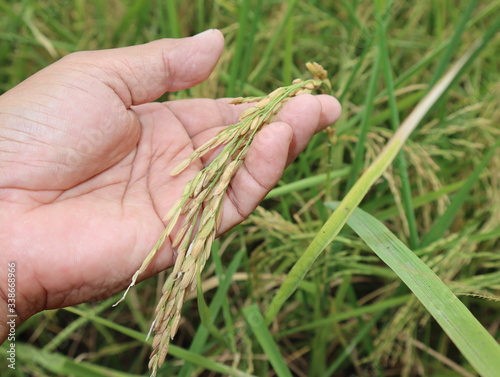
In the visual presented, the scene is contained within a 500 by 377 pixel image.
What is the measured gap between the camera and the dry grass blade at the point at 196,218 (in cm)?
93

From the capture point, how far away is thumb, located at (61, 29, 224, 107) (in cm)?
134

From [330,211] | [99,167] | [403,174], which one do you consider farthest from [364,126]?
[99,167]

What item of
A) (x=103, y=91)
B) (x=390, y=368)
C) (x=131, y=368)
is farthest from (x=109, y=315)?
(x=390, y=368)

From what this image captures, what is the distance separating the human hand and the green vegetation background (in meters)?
0.17

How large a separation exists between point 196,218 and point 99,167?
48 cm

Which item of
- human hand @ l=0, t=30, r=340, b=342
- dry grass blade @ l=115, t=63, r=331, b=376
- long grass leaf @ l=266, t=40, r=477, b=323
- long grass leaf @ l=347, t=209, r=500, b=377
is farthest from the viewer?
human hand @ l=0, t=30, r=340, b=342

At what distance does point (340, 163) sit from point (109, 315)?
1.05 meters

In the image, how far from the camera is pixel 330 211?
1.70 meters

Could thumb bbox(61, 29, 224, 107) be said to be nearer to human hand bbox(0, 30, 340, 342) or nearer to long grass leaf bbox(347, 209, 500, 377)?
human hand bbox(0, 30, 340, 342)

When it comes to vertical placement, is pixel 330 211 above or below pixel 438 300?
below

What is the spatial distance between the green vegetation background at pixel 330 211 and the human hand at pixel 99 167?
0.17 m

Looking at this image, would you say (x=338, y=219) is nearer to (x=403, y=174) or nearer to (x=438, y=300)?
(x=438, y=300)

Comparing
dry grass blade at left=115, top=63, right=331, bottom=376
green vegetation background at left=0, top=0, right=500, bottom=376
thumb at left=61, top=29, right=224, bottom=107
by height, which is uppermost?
thumb at left=61, top=29, right=224, bottom=107

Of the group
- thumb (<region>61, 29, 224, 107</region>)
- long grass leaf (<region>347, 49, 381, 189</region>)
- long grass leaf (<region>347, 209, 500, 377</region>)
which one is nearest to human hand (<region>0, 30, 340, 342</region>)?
thumb (<region>61, 29, 224, 107</region>)
